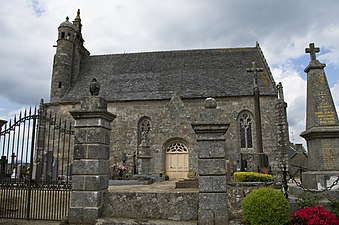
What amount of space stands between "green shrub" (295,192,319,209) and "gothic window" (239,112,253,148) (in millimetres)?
14867

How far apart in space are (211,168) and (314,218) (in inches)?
80.8

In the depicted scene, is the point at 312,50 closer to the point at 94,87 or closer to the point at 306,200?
the point at 306,200

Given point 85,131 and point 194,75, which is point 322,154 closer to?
point 85,131

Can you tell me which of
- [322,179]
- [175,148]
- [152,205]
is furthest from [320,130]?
[175,148]

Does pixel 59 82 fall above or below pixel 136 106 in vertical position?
above

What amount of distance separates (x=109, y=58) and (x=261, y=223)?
24.8 m

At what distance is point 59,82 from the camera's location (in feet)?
79.6

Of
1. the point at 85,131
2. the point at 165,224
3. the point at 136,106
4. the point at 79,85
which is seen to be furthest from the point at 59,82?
the point at 165,224

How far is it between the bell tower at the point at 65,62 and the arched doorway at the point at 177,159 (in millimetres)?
11331

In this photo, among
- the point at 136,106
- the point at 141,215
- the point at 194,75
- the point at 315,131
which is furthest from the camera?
the point at 194,75

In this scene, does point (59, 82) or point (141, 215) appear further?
point (59, 82)

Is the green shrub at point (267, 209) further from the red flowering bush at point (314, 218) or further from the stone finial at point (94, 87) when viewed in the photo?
the stone finial at point (94, 87)

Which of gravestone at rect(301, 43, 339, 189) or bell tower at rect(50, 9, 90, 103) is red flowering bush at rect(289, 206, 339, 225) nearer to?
gravestone at rect(301, 43, 339, 189)

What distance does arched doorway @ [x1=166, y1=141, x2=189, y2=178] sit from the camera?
1806cm
